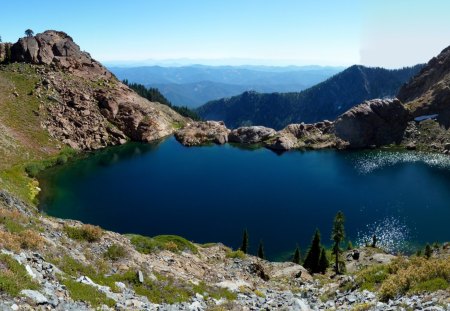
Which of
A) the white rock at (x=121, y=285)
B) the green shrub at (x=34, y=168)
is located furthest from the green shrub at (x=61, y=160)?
the white rock at (x=121, y=285)

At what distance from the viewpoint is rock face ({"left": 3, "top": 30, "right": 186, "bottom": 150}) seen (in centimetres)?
14575

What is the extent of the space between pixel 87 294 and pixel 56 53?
569ft

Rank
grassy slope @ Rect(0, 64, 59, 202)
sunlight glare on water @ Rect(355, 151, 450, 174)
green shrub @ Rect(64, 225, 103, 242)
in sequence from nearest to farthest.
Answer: green shrub @ Rect(64, 225, 103, 242) → grassy slope @ Rect(0, 64, 59, 202) → sunlight glare on water @ Rect(355, 151, 450, 174)

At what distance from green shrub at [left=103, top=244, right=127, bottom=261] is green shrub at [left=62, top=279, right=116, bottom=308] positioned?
8.72 metres

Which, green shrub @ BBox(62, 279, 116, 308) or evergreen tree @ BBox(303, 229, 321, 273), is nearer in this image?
green shrub @ BBox(62, 279, 116, 308)

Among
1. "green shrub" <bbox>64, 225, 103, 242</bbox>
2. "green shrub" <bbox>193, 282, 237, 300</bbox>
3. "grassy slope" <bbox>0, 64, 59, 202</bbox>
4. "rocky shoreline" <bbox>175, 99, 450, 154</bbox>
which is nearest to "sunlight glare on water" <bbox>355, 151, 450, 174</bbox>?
"rocky shoreline" <bbox>175, 99, 450, 154</bbox>

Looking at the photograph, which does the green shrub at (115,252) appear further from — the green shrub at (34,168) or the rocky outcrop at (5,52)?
the rocky outcrop at (5,52)

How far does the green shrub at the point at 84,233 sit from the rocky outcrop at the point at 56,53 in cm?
14993

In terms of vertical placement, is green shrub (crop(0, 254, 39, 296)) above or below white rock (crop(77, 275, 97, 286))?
above

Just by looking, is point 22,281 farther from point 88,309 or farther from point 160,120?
point 160,120

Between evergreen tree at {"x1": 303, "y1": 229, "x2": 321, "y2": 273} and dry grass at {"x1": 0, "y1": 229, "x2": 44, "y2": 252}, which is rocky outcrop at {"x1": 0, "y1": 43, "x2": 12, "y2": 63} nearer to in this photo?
evergreen tree at {"x1": 303, "y1": 229, "x2": 321, "y2": 273}

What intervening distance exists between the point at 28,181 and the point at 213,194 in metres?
49.9

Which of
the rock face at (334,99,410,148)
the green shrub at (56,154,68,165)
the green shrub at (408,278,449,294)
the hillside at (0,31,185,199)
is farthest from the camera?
the rock face at (334,99,410,148)

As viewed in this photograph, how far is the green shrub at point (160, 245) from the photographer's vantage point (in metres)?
39.8
